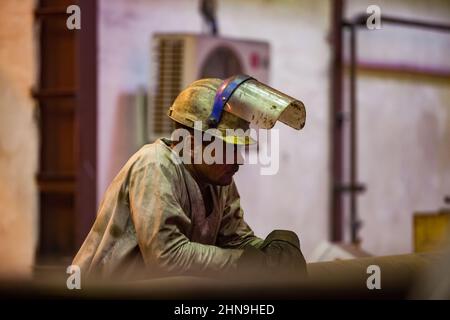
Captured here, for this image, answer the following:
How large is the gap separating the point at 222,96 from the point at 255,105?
0.09 metres

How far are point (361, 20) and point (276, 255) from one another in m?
2.61

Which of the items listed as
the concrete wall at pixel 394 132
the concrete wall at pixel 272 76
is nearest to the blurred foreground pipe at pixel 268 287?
the concrete wall at pixel 272 76

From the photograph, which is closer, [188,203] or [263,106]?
[263,106]

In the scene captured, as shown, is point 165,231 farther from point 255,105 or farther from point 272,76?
point 272,76

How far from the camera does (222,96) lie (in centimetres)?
165

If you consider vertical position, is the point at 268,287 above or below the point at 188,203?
below

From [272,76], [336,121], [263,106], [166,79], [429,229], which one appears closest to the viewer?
[263,106]

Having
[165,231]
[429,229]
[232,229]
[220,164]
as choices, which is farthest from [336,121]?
[165,231]

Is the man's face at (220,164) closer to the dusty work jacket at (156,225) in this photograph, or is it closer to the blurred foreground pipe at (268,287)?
the dusty work jacket at (156,225)

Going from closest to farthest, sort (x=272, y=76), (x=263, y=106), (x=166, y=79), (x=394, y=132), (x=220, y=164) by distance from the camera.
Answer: (x=263, y=106)
(x=220, y=164)
(x=166, y=79)
(x=272, y=76)
(x=394, y=132)

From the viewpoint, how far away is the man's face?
170cm

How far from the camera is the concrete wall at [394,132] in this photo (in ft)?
13.5
